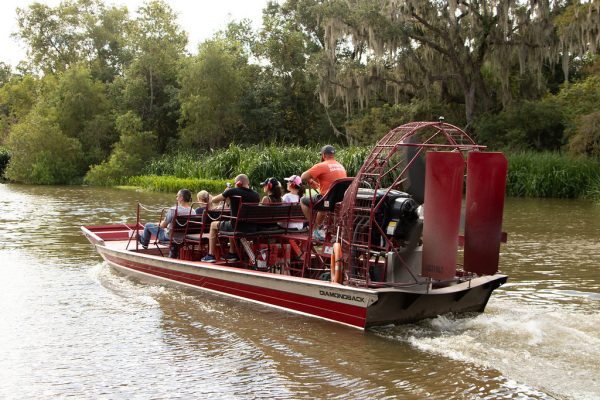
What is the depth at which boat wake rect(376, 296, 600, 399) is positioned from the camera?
7.11 metres

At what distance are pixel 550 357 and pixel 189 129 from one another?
37692 millimetres

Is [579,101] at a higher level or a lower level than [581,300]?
higher

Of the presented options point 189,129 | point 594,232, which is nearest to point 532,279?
point 594,232

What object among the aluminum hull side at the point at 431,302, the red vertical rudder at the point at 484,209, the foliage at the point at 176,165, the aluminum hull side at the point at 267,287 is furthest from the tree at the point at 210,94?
the red vertical rudder at the point at 484,209

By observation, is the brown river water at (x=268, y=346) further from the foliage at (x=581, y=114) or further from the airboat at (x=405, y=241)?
the foliage at (x=581, y=114)

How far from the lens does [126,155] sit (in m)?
41.8

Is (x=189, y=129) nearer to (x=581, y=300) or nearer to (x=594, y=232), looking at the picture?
(x=594, y=232)

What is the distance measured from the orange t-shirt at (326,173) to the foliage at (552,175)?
19.4 meters

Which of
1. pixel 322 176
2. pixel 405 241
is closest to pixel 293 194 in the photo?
pixel 322 176

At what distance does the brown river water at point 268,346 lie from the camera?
23.3 feet

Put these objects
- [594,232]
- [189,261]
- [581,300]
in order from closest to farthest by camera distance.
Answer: [581,300] → [189,261] → [594,232]

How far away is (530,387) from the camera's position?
22.7 feet

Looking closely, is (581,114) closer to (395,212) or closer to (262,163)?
(262,163)

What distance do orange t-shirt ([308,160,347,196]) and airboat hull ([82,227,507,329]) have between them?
1519mm
